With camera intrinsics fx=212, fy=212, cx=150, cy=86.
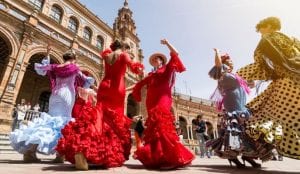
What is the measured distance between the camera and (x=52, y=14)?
18.7 meters

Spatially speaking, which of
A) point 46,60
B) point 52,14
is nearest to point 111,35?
point 52,14

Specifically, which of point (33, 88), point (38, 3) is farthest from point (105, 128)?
point (38, 3)

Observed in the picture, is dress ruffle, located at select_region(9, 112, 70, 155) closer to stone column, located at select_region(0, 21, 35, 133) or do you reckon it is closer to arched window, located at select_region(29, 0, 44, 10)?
stone column, located at select_region(0, 21, 35, 133)

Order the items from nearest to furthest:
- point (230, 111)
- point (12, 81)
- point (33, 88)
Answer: point (230, 111) < point (12, 81) < point (33, 88)

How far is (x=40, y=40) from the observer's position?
46.4ft

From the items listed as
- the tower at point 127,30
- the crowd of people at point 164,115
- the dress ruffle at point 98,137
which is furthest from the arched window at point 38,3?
the dress ruffle at point 98,137

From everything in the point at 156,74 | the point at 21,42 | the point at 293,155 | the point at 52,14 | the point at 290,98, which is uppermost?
the point at 52,14

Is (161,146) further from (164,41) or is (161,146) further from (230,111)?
(164,41)

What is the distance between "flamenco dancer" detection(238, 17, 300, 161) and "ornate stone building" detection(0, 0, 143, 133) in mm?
10946

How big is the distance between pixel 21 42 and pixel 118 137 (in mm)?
12699

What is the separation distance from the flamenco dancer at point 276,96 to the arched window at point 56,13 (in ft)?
62.8

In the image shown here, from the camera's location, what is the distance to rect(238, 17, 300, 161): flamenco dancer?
8.68 ft

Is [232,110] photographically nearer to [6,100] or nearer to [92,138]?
[92,138]

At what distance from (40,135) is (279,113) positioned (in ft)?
11.6
